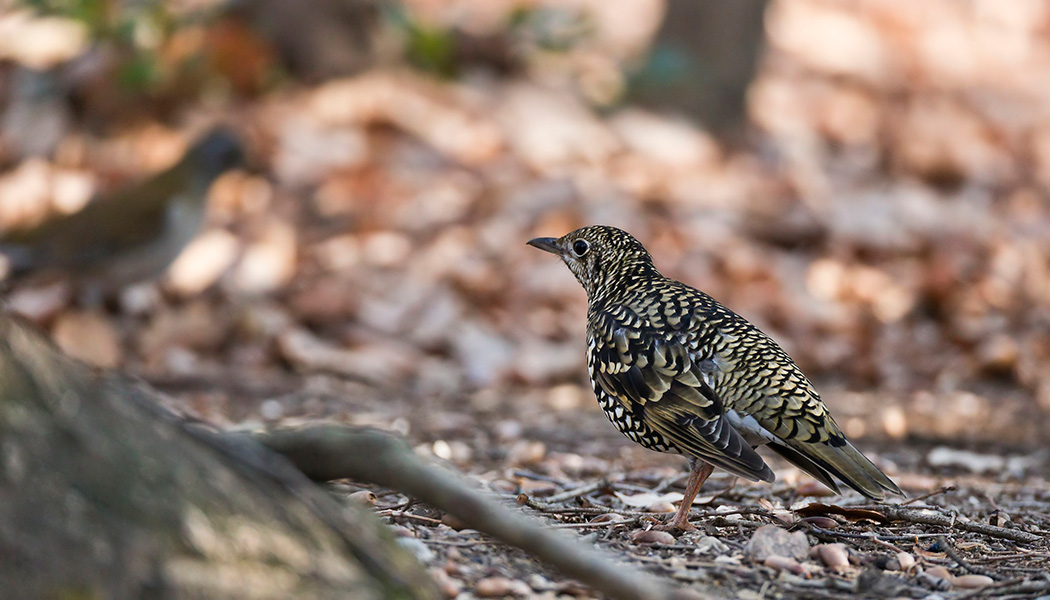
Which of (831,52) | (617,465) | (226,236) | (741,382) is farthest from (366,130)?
(831,52)

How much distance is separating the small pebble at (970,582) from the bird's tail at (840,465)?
44cm

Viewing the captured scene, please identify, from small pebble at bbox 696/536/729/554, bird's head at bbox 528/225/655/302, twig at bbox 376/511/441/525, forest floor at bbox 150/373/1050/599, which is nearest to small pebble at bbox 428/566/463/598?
forest floor at bbox 150/373/1050/599

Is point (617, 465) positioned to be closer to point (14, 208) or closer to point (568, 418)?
point (568, 418)

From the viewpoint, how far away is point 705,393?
10.8 feet

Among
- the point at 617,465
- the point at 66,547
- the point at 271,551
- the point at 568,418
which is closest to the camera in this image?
the point at 66,547

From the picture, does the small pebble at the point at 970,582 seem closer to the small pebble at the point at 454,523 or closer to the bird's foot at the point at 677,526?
the bird's foot at the point at 677,526

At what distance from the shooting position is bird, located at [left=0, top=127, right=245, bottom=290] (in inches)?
271

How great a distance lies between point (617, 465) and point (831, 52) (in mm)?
10479

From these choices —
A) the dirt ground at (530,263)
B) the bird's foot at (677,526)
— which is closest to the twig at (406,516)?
the dirt ground at (530,263)

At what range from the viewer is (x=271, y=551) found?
70.1 inches

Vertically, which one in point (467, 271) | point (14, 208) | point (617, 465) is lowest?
point (617, 465)

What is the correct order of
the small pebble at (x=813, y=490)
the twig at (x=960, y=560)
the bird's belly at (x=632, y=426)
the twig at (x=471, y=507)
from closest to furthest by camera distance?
the twig at (x=471, y=507) → the twig at (x=960, y=560) → the bird's belly at (x=632, y=426) → the small pebble at (x=813, y=490)

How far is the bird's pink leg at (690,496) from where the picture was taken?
2.97m

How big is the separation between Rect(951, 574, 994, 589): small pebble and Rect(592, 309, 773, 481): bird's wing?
570 mm
